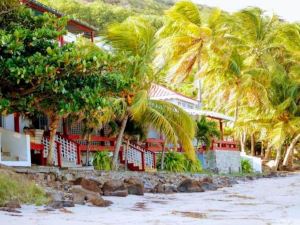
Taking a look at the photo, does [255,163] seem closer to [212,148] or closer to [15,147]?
[212,148]

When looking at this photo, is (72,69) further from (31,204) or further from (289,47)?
(289,47)

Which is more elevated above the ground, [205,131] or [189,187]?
[205,131]

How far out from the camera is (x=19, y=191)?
10789 mm

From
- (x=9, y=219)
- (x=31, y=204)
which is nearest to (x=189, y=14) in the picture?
(x=31, y=204)

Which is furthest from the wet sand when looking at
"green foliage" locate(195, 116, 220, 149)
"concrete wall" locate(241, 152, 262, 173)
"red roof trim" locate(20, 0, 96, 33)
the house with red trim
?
"concrete wall" locate(241, 152, 262, 173)

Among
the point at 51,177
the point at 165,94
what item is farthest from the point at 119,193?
the point at 165,94

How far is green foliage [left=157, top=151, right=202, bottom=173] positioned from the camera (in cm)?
2334

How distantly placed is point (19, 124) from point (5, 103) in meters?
6.02

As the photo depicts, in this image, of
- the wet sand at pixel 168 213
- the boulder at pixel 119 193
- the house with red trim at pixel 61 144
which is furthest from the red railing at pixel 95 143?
the wet sand at pixel 168 213

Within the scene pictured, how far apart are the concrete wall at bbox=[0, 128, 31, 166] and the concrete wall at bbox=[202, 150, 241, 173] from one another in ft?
45.8

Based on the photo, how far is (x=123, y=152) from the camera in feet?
69.4

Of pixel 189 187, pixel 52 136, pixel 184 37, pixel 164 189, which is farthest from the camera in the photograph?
pixel 184 37

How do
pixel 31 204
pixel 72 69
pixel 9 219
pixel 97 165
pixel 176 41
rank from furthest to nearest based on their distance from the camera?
pixel 176 41 → pixel 97 165 → pixel 72 69 → pixel 31 204 → pixel 9 219

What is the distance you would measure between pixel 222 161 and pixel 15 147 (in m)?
15.4
